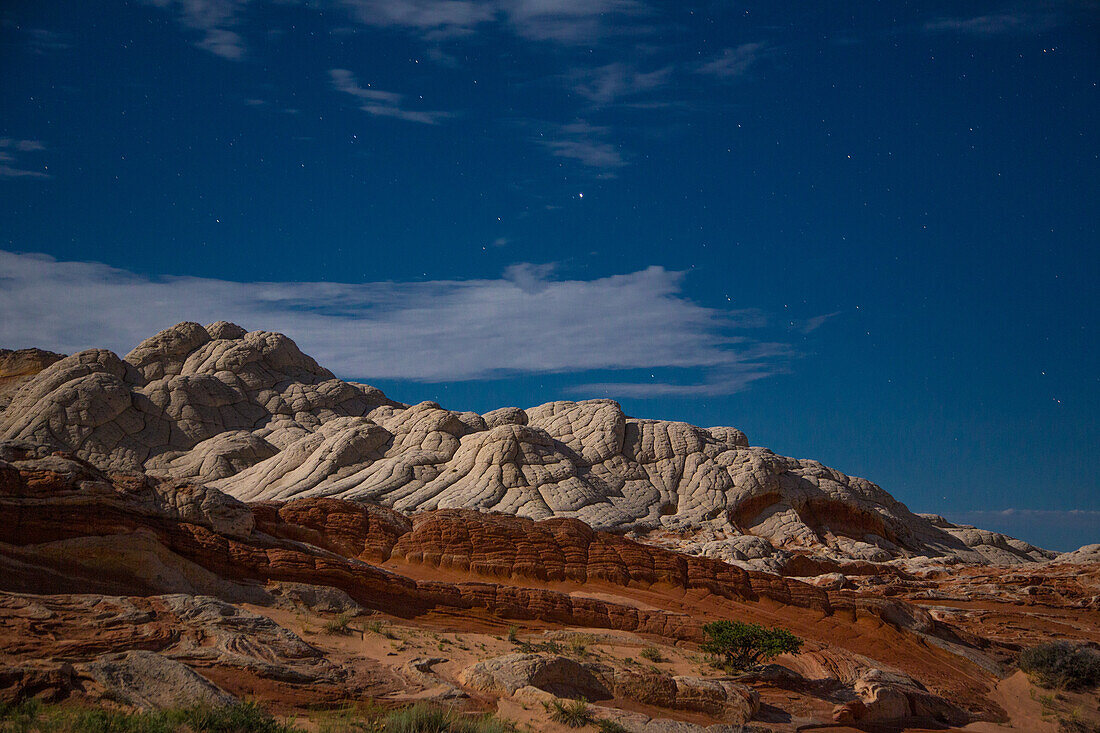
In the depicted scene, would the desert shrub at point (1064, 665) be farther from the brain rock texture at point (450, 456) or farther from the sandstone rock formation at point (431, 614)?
the brain rock texture at point (450, 456)

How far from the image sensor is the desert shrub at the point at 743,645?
18359mm

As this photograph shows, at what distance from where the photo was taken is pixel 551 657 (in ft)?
43.9

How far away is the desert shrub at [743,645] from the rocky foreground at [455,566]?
0.58 m

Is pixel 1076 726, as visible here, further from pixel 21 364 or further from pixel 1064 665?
pixel 21 364

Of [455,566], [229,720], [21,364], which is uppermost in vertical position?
[21,364]

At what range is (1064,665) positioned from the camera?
20.9 metres

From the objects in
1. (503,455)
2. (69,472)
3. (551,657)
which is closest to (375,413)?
(503,455)

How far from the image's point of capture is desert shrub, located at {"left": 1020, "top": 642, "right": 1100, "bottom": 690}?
20719mm

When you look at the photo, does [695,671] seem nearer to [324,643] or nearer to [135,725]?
[324,643]

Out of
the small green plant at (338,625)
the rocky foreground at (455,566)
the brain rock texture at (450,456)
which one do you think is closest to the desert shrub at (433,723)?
the rocky foreground at (455,566)

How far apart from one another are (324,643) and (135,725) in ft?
18.5

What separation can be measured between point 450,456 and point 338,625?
76.9 feet

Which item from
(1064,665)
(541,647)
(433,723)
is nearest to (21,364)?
(541,647)

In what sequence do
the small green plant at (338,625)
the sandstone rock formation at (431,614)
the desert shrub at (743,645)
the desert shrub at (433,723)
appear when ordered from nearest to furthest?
the desert shrub at (433,723) → the sandstone rock formation at (431,614) → the small green plant at (338,625) → the desert shrub at (743,645)
